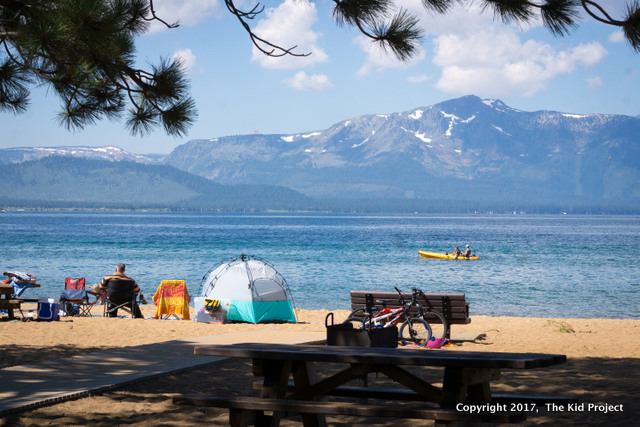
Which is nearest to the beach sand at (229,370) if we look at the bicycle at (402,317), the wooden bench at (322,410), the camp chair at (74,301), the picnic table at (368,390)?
the bicycle at (402,317)

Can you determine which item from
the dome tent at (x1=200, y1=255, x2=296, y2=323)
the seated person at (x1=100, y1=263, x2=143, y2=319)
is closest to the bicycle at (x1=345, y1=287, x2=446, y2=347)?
the dome tent at (x1=200, y1=255, x2=296, y2=323)

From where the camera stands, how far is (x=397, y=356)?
3.86 meters

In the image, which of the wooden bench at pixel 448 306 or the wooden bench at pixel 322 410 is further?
the wooden bench at pixel 448 306

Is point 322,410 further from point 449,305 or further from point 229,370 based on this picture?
point 449,305

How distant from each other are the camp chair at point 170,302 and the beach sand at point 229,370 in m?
1.69

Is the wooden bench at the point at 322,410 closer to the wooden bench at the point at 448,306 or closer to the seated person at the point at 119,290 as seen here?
the wooden bench at the point at 448,306

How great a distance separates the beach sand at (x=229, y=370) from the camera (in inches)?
211

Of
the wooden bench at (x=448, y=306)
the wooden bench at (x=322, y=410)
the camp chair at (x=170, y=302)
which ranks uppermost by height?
the wooden bench at (x=322, y=410)

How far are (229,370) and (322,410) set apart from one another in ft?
12.8

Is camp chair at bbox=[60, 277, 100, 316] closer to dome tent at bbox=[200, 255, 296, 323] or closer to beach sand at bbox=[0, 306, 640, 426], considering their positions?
beach sand at bbox=[0, 306, 640, 426]

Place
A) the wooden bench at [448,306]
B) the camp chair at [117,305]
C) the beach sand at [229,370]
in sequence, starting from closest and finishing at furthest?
the beach sand at [229,370] < the wooden bench at [448,306] < the camp chair at [117,305]

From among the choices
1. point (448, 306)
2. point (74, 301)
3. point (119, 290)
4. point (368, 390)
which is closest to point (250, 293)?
point (119, 290)

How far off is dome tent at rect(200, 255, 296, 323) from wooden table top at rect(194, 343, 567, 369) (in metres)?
10.0

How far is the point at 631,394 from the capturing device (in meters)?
6.26
